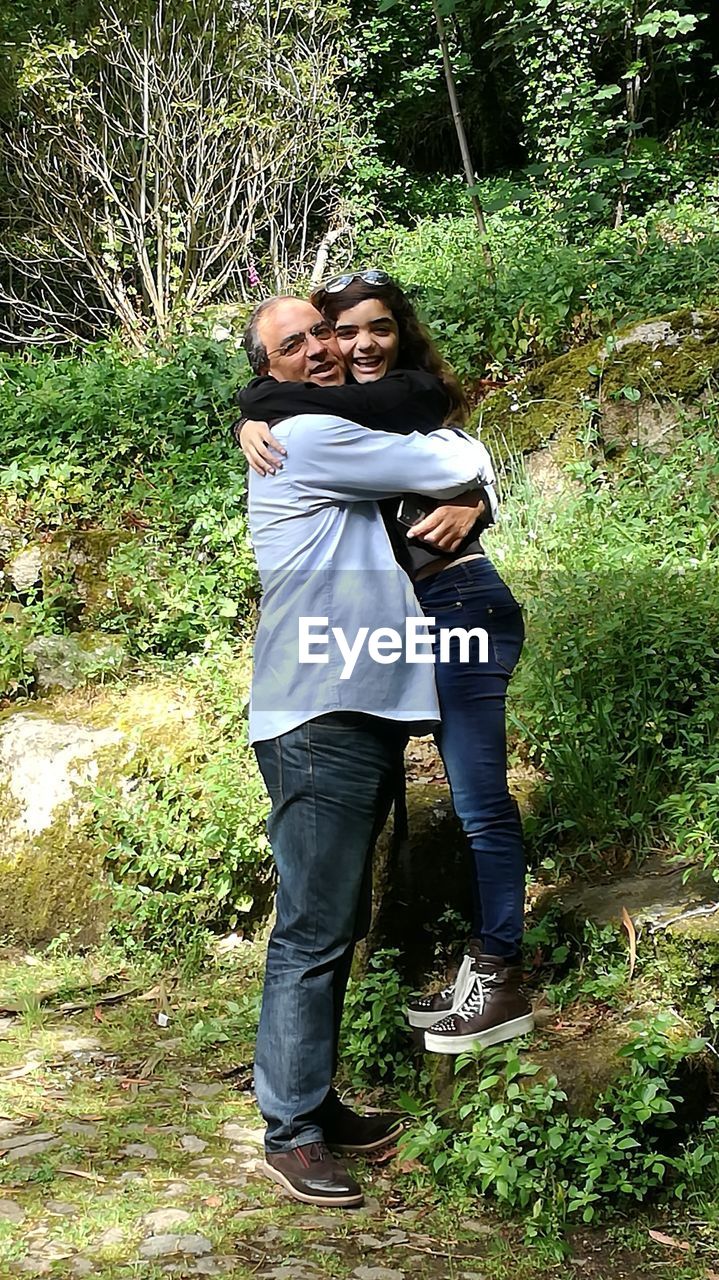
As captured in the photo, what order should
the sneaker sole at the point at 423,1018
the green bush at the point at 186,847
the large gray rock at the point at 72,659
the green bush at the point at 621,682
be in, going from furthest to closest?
1. the large gray rock at the point at 72,659
2. the green bush at the point at 186,847
3. the green bush at the point at 621,682
4. the sneaker sole at the point at 423,1018

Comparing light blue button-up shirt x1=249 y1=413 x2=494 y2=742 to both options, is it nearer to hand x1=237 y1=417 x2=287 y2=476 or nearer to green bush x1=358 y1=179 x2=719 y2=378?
hand x1=237 y1=417 x2=287 y2=476

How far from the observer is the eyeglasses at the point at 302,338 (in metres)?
2.66

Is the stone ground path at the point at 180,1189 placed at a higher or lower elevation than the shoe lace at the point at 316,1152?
lower

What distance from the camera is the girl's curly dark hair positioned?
8.85ft

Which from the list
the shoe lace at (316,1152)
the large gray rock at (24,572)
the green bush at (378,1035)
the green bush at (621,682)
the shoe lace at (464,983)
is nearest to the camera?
the shoe lace at (316,1152)

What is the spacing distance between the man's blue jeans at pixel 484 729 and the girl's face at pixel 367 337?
0.47 m

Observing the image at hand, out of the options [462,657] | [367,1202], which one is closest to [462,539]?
[462,657]

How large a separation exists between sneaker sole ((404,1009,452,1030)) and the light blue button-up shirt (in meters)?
0.81

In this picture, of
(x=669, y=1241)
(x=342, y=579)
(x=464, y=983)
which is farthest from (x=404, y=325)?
(x=669, y=1241)

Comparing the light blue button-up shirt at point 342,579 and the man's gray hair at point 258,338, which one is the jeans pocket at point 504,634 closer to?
the light blue button-up shirt at point 342,579

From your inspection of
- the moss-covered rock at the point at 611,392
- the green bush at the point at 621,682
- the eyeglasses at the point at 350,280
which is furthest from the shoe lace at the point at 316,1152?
the moss-covered rock at the point at 611,392

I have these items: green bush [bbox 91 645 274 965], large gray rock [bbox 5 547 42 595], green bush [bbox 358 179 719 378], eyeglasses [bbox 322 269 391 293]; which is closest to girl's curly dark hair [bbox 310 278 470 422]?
eyeglasses [bbox 322 269 391 293]

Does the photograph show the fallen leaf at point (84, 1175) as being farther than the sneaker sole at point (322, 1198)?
Yes

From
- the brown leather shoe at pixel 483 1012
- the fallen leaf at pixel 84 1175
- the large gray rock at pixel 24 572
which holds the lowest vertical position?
the fallen leaf at pixel 84 1175
